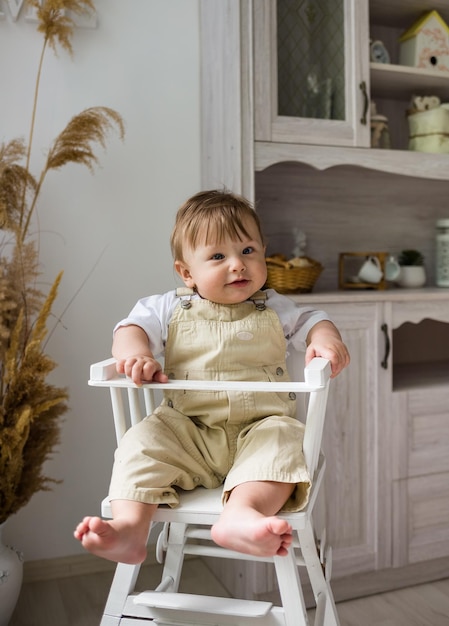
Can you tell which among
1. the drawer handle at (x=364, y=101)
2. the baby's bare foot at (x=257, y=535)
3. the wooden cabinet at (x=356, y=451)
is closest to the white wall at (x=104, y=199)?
the drawer handle at (x=364, y=101)

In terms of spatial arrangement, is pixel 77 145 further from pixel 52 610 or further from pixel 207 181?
pixel 52 610

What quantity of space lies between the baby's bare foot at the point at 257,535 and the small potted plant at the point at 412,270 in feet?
5.05

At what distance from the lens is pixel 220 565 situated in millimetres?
2051

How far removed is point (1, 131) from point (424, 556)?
6.02ft

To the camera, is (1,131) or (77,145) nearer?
(77,145)

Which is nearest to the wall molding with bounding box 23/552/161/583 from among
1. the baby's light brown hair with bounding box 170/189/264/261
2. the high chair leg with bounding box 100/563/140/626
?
the high chair leg with bounding box 100/563/140/626

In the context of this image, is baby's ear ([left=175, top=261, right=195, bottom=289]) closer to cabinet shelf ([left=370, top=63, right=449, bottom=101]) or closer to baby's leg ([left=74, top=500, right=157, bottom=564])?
baby's leg ([left=74, top=500, right=157, bottom=564])

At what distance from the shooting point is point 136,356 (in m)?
1.22

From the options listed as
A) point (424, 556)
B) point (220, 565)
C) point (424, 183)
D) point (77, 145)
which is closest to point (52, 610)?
point (220, 565)

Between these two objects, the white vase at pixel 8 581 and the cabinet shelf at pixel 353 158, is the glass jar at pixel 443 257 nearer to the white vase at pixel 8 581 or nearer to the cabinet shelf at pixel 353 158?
the cabinet shelf at pixel 353 158

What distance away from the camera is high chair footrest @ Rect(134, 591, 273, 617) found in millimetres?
1146

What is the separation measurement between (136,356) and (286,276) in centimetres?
81

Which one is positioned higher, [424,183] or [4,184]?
[424,183]

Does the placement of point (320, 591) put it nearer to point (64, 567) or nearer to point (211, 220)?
point (211, 220)
